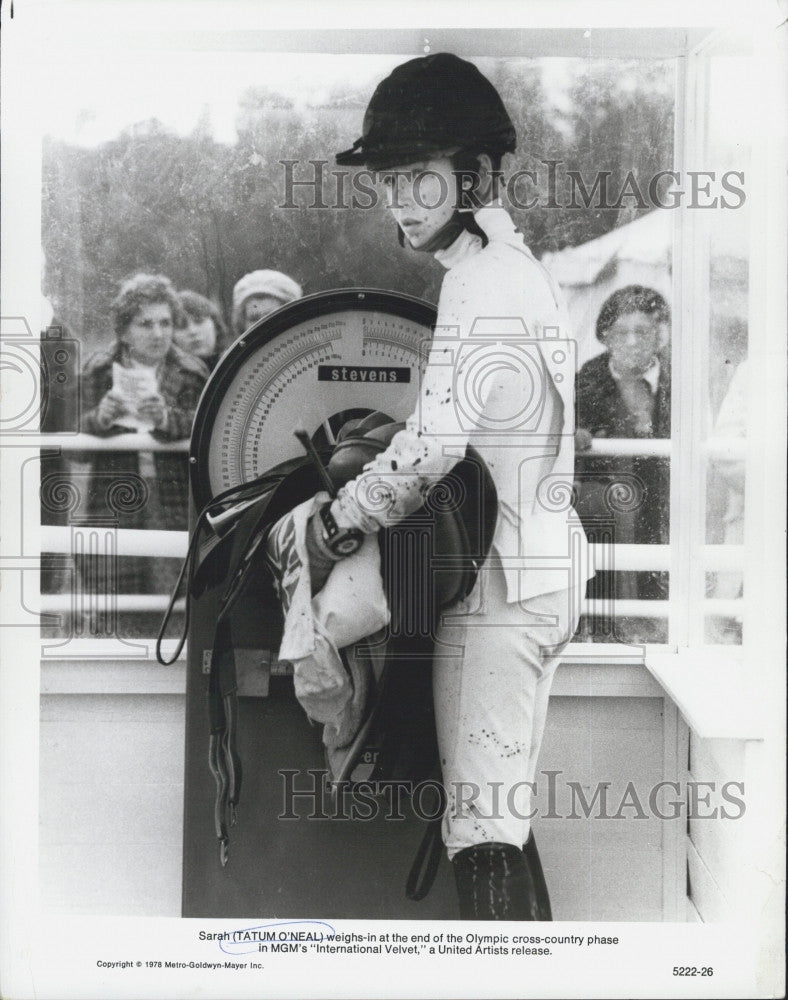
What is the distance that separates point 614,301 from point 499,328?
0.20 m

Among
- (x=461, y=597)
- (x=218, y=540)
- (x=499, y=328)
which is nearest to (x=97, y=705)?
(x=218, y=540)

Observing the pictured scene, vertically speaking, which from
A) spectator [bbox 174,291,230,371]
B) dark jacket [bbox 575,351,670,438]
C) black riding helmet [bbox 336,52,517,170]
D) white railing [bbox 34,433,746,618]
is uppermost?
black riding helmet [bbox 336,52,517,170]

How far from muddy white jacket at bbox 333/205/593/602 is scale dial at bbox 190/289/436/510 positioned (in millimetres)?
47

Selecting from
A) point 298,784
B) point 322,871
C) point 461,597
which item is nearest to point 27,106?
point 461,597

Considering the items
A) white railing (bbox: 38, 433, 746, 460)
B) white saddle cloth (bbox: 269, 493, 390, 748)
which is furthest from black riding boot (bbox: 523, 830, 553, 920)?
white railing (bbox: 38, 433, 746, 460)

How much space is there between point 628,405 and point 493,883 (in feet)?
2.77

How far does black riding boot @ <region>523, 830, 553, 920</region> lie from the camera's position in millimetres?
1866

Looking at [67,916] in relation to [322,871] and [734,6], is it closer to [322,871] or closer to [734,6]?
[322,871]

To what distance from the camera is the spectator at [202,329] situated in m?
1.84

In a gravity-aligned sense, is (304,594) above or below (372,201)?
below

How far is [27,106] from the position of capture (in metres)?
1.83

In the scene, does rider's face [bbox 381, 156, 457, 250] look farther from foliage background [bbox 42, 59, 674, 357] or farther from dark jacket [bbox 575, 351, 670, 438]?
dark jacket [bbox 575, 351, 670, 438]

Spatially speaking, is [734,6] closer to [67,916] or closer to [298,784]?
[298,784]

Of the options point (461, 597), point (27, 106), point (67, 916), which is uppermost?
point (27, 106)
